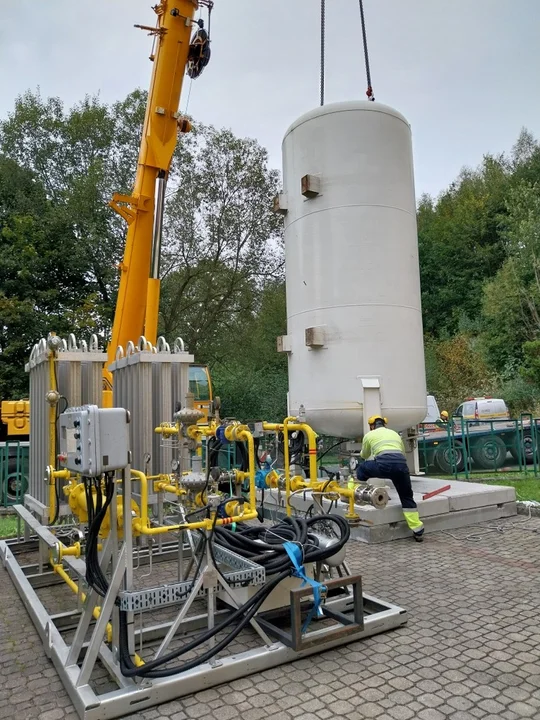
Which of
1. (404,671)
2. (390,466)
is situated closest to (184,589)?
(404,671)

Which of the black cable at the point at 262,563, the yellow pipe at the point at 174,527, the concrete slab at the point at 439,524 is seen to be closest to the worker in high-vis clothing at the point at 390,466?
the concrete slab at the point at 439,524

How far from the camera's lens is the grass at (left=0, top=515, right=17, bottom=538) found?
22.0 ft

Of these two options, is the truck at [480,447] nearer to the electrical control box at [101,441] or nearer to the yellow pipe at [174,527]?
the yellow pipe at [174,527]

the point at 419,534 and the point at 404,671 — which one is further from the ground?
the point at 419,534

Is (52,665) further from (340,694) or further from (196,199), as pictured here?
(196,199)

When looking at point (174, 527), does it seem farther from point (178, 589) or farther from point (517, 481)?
point (517, 481)

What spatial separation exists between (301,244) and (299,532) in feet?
14.7

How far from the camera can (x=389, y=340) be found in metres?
6.92

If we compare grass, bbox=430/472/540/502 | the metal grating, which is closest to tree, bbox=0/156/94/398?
grass, bbox=430/472/540/502

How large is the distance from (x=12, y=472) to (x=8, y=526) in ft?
7.28

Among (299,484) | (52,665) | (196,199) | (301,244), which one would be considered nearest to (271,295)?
(196,199)

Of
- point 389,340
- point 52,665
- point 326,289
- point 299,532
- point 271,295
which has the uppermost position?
point 271,295

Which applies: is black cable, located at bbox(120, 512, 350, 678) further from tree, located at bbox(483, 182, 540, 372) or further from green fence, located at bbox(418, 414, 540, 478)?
tree, located at bbox(483, 182, 540, 372)

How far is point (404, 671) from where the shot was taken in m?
3.20
